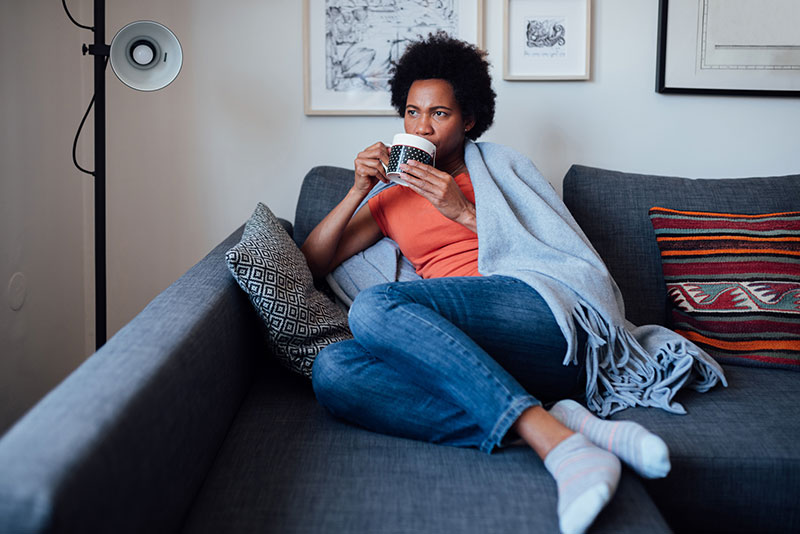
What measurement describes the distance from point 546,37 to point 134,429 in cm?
170

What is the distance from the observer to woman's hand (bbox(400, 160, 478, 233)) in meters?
1.36

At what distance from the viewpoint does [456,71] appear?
1624mm

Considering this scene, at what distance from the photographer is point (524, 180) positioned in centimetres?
155

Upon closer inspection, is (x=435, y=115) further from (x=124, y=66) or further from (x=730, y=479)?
(x=730, y=479)

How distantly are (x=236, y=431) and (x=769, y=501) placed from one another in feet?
3.06

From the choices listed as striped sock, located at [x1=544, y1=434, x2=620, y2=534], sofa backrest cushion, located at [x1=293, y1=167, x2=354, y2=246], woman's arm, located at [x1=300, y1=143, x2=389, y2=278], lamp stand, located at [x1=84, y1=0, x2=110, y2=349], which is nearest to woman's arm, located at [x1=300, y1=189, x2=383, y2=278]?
woman's arm, located at [x1=300, y1=143, x2=389, y2=278]

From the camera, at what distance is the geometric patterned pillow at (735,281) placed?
4.77 ft

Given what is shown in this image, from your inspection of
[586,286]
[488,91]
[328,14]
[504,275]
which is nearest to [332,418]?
[504,275]

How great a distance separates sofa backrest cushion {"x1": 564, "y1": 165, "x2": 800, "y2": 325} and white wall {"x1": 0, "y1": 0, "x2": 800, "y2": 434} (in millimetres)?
299

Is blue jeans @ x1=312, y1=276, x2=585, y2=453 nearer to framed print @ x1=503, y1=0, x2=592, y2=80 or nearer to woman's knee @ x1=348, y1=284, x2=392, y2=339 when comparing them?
woman's knee @ x1=348, y1=284, x2=392, y2=339

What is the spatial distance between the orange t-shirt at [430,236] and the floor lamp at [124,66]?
2.16 feet

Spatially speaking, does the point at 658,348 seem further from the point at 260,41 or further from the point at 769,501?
the point at 260,41

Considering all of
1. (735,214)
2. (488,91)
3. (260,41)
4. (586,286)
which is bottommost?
(586,286)

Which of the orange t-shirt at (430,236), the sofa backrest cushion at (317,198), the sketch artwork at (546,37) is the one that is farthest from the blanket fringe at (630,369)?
the sketch artwork at (546,37)
